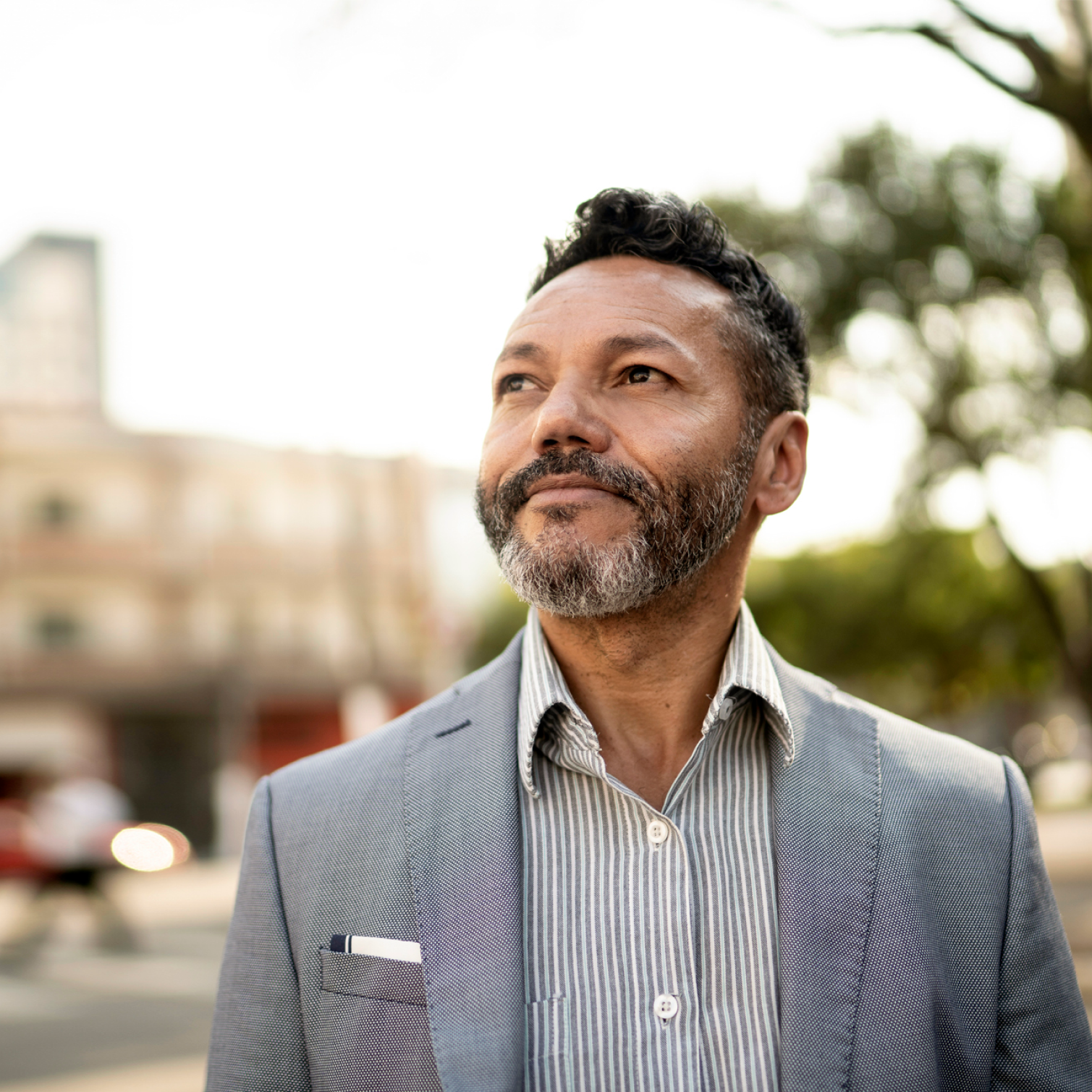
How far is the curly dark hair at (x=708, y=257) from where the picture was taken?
7.55 ft

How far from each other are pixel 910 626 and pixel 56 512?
72.8 feet

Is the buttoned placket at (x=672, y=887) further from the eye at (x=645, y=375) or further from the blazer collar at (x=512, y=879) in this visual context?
the eye at (x=645, y=375)

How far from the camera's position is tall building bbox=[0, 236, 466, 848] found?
3162cm

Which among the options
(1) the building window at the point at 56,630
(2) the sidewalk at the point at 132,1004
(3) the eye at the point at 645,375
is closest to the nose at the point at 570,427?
(3) the eye at the point at 645,375

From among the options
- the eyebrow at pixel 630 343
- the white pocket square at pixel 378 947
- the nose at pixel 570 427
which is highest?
the eyebrow at pixel 630 343

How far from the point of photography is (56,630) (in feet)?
105

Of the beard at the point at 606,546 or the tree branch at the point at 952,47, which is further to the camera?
the tree branch at the point at 952,47

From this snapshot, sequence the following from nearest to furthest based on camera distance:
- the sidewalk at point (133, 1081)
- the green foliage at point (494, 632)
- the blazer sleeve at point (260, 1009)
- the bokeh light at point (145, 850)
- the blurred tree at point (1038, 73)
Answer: the blazer sleeve at point (260, 1009), the blurred tree at point (1038, 73), the sidewalk at point (133, 1081), the bokeh light at point (145, 850), the green foliage at point (494, 632)

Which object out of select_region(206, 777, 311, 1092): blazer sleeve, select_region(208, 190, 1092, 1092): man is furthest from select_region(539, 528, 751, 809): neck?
select_region(206, 777, 311, 1092): blazer sleeve

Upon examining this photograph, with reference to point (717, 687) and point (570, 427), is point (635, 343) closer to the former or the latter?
point (570, 427)

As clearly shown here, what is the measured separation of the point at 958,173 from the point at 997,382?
2.14 metres

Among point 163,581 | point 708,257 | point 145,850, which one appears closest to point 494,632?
point 163,581

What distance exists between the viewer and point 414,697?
3719 centimetres

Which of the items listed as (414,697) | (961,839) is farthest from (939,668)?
(961,839)
